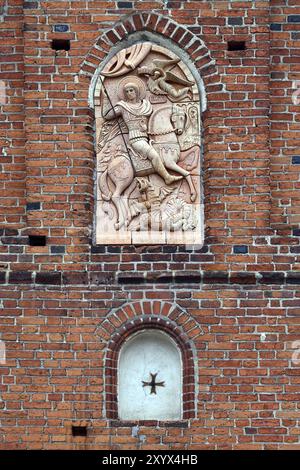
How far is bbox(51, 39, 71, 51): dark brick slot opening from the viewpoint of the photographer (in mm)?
13625

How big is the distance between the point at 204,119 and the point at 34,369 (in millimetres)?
2717

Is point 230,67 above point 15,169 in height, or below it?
above

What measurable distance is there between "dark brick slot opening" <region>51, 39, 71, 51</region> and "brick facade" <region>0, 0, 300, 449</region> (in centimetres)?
4

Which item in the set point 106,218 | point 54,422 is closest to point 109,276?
point 106,218

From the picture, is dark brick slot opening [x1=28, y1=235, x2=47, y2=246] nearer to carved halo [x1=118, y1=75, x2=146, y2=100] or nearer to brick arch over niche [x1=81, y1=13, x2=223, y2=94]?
carved halo [x1=118, y1=75, x2=146, y2=100]

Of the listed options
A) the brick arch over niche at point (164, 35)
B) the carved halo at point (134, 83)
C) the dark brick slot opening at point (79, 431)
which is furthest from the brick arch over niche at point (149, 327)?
the brick arch over niche at point (164, 35)

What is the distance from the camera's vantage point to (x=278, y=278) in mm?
13266

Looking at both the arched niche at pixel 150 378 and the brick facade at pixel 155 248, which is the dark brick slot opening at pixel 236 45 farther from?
the arched niche at pixel 150 378

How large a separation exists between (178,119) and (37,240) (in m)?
1.68

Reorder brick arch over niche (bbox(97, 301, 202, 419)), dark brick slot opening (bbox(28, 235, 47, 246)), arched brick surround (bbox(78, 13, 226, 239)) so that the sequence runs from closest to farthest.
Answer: brick arch over niche (bbox(97, 301, 202, 419)) → dark brick slot opening (bbox(28, 235, 47, 246)) → arched brick surround (bbox(78, 13, 226, 239))

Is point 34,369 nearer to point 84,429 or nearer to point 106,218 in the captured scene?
point 84,429

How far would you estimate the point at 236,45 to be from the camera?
13672 millimetres

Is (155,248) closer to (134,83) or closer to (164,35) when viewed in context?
(134,83)

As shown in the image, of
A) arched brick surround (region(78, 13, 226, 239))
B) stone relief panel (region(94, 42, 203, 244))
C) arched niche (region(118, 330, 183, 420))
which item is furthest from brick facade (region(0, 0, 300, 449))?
arched niche (region(118, 330, 183, 420))
